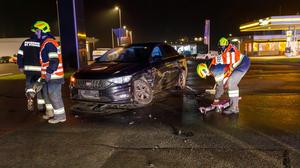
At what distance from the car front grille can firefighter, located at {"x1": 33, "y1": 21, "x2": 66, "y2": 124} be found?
733 mm

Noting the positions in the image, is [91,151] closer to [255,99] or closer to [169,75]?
[169,75]

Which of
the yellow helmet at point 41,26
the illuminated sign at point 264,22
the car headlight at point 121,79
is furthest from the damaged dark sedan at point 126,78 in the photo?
the illuminated sign at point 264,22

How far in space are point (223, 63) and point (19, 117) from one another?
471cm

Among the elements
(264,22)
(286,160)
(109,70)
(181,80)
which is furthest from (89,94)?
(264,22)

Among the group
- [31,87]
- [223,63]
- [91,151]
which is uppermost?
[223,63]

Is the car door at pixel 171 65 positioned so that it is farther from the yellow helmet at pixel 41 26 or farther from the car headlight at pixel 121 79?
the yellow helmet at pixel 41 26

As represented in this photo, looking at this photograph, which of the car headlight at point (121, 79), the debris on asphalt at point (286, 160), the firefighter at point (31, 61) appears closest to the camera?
the debris on asphalt at point (286, 160)

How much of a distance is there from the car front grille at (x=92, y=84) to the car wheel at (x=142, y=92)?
0.68 meters

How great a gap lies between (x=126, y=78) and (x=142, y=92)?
62 cm

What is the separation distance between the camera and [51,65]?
18.2 feet

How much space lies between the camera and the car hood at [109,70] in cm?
635

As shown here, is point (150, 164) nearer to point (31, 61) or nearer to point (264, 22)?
point (31, 61)

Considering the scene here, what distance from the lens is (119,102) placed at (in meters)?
6.33

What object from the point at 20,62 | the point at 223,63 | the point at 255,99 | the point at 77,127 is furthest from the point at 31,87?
the point at 255,99
